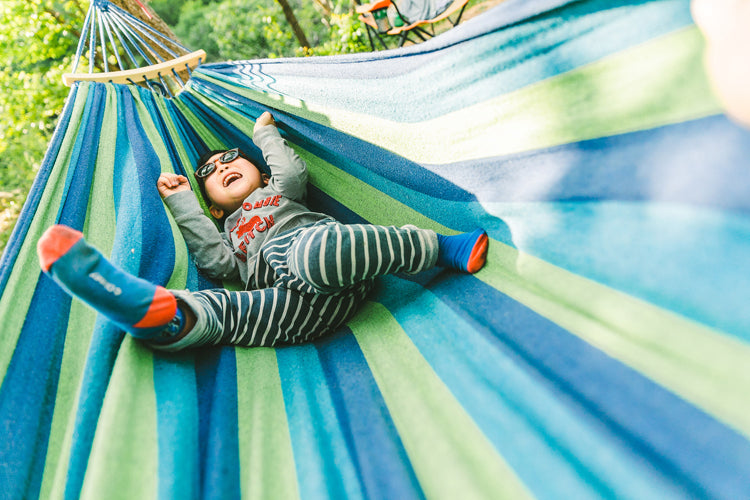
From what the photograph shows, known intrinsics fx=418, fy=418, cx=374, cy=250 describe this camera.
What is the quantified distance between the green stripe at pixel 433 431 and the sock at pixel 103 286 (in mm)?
410

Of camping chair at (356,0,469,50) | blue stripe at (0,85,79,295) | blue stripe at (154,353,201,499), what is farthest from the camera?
camping chair at (356,0,469,50)

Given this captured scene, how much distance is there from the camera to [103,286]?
0.68 metres

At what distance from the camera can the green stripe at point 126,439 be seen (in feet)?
1.88

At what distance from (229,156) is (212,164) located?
0.21 feet

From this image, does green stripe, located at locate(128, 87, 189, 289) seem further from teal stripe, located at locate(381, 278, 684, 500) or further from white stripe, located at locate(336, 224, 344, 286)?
teal stripe, located at locate(381, 278, 684, 500)

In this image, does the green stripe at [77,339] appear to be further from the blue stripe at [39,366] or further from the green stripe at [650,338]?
the green stripe at [650,338]

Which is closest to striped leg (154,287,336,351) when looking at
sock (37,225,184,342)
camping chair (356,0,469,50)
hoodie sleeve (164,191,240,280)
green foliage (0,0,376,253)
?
sock (37,225,184,342)

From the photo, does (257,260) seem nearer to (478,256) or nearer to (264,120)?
(264,120)

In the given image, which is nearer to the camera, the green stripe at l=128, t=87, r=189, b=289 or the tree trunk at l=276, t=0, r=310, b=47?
the green stripe at l=128, t=87, r=189, b=289

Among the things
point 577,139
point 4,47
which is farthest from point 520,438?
point 4,47

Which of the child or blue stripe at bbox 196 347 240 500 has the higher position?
the child

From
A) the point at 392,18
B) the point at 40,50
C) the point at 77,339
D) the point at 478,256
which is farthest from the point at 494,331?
the point at 40,50

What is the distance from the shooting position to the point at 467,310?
2.73ft

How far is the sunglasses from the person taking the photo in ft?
4.72
